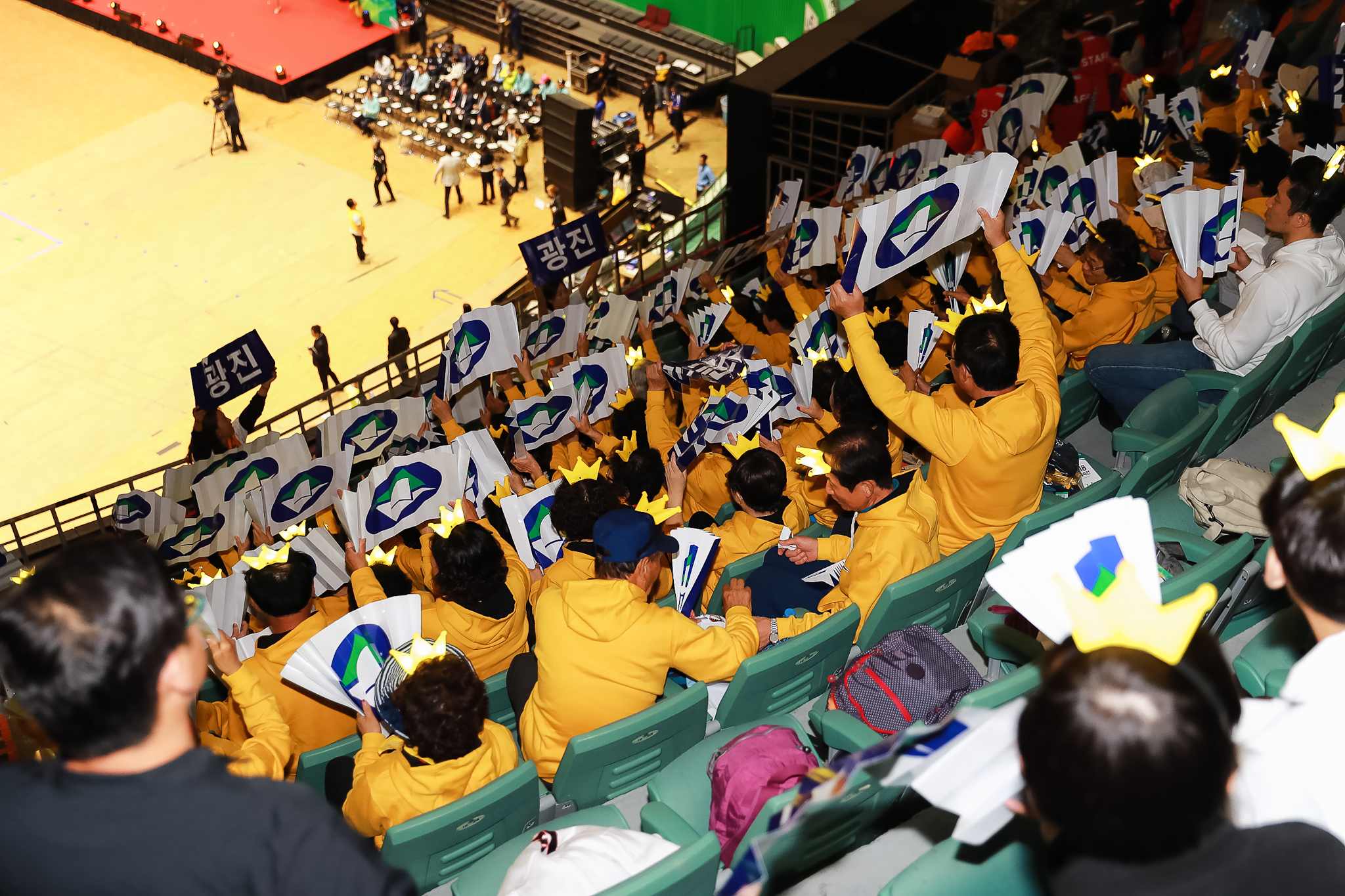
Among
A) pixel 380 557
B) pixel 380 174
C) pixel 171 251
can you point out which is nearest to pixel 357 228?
pixel 380 174

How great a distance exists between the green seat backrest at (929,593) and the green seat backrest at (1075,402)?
160cm

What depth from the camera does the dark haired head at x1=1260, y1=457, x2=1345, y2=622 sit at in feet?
5.49

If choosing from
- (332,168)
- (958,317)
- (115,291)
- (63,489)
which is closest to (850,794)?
(958,317)

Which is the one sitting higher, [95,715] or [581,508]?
[95,715]

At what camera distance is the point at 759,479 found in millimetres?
3975

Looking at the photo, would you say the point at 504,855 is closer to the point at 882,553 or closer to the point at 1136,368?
the point at 882,553

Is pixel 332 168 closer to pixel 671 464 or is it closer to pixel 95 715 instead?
pixel 671 464

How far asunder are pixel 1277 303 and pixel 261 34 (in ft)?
75.7

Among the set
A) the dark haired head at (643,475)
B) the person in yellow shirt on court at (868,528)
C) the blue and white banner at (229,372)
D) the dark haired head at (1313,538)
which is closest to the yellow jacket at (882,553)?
the person in yellow shirt on court at (868,528)

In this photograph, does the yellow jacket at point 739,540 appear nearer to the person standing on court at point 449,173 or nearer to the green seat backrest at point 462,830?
the green seat backrest at point 462,830

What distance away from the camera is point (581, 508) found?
13.2ft

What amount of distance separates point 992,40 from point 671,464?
8008 mm

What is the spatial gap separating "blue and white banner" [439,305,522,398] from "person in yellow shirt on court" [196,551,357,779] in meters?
2.23

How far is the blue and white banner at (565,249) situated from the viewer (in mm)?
6988
